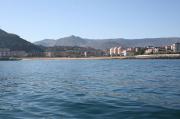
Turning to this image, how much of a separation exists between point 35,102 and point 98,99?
4.28m

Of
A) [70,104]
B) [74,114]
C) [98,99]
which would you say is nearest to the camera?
[74,114]

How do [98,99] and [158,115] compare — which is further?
[98,99]

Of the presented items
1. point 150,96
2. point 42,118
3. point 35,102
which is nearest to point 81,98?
point 35,102

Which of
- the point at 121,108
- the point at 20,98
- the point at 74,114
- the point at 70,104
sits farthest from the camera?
the point at 20,98

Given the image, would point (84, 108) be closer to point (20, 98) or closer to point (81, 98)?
point (81, 98)

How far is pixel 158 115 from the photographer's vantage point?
17.9 metres

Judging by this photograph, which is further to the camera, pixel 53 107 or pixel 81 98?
pixel 81 98

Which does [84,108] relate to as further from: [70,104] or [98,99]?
[98,99]

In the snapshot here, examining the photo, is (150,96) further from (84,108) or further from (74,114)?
(74,114)

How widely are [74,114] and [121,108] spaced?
297cm

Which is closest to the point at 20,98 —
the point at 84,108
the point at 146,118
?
the point at 84,108

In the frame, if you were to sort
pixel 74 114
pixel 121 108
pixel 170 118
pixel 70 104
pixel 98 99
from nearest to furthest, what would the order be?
pixel 170 118 < pixel 74 114 < pixel 121 108 < pixel 70 104 < pixel 98 99

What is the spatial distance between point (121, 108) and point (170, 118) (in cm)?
354

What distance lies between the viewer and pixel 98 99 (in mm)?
24156
